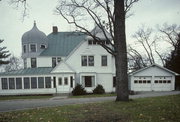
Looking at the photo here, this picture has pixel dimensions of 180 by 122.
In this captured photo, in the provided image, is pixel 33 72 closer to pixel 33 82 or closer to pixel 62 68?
pixel 33 82

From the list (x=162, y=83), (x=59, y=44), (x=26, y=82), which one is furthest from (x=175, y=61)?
(x=26, y=82)

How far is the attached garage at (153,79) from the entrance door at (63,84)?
10912 mm

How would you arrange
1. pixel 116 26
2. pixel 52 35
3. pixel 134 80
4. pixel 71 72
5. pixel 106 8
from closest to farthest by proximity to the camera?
pixel 116 26, pixel 106 8, pixel 71 72, pixel 134 80, pixel 52 35

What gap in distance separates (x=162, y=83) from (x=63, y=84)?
16753 millimetres

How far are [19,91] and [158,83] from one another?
23.5 m

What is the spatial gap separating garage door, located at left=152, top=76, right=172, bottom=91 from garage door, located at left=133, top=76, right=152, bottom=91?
0.86 meters

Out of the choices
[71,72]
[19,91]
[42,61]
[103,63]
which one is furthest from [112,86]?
[19,91]

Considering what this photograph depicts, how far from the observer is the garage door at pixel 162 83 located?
101 feet

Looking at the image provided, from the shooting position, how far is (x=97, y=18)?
18.2 metres

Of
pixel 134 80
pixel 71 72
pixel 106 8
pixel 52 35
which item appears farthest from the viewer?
pixel 52 35

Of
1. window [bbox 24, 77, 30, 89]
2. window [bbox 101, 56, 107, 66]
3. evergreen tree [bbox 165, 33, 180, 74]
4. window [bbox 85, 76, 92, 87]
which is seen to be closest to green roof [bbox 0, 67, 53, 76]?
window [bbox 24, 77, 30, 89]

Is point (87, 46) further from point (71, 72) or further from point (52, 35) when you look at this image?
point (52, 35)

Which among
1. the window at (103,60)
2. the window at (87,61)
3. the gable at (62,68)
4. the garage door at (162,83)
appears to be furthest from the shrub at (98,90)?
the garage door at (162,83)

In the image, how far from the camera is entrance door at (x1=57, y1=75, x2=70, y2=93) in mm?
29172
